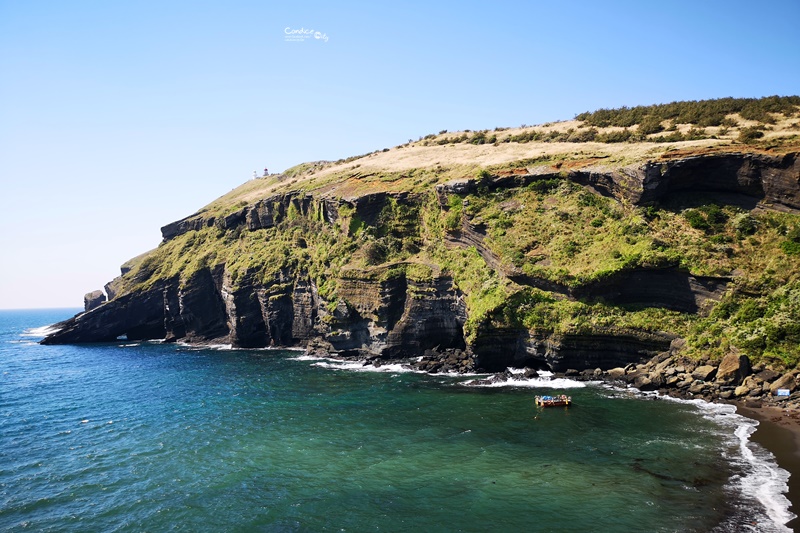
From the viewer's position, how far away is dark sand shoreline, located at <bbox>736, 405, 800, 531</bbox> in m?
27.8

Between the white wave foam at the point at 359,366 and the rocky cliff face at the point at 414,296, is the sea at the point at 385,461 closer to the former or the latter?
the rocky cliff face at the point at 414,296

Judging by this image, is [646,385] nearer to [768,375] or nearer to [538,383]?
[768,375]

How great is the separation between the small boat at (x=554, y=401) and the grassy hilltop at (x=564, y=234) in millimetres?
10516

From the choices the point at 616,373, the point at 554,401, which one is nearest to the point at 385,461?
the point at 554,401

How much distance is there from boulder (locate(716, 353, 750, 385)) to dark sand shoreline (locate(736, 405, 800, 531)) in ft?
12.5

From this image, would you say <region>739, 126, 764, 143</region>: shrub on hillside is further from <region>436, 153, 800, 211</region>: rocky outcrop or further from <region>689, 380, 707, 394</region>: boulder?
<region>689, 380, 707, 394</region>: boulder

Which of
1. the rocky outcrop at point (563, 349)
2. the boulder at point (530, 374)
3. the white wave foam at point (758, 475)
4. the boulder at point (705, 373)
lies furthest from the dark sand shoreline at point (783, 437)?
the boulder at point (530, 374)

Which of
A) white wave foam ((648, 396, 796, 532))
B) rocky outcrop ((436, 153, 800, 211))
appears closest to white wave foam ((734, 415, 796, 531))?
white wave foam ((648, 396, 796, 532))

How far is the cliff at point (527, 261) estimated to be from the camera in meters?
52.6

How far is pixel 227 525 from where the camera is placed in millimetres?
27438

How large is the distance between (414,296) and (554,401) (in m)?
27.9

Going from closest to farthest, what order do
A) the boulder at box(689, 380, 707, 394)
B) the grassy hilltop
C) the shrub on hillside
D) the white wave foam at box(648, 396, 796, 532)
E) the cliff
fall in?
the white wave foam at box(648, 396, 796, 532) → the boulder at box(689, 380, 707, 394) → the grassy hilltop → the cliff → the shrub on hillside

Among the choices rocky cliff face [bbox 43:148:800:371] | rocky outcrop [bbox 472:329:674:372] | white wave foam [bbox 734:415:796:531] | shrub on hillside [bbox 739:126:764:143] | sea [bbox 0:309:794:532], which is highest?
shrub on hillside [bbox 739:126:764:143]

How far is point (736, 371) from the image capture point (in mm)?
45719
